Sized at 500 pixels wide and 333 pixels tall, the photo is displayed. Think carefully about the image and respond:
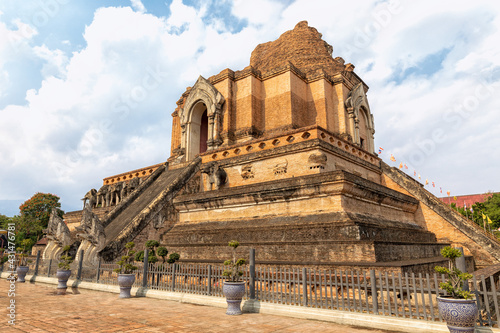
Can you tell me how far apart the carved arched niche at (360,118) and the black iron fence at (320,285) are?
12.0 metres

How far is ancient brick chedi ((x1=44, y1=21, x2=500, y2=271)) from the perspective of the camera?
9500 mm

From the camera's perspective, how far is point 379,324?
18.3ft

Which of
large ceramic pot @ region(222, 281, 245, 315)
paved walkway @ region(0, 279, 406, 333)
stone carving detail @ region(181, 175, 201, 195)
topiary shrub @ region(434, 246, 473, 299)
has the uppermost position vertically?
stone carving detail @ region(181, 175, 201, 195)

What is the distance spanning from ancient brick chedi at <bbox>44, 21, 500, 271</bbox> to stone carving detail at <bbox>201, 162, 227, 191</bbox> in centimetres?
5

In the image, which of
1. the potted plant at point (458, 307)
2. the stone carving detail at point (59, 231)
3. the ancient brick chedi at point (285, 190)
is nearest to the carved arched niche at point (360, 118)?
the ancient brick chedi at point (285, 190)

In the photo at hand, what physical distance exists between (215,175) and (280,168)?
3.15 meters

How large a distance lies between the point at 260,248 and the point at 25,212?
41.2 metres

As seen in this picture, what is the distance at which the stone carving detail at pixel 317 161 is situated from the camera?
11969mm

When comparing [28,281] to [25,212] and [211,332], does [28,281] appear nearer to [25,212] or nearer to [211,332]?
[211,332]

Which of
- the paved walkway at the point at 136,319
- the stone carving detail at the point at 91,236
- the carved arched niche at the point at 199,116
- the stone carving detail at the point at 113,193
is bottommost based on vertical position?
the paved walkway at the point at 136,319

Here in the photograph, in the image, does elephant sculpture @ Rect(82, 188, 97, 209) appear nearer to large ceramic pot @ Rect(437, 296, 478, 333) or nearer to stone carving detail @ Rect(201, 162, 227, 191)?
stone carving detail @ Rect(201, 162, 227, 191)

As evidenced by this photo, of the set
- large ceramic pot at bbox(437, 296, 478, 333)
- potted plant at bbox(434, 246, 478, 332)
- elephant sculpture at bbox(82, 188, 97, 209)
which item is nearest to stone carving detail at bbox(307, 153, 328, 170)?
potted plant at bbox(434, 246, 478, 332)

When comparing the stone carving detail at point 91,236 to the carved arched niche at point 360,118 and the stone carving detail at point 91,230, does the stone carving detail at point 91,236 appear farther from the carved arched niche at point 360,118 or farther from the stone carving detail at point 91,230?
the carved arched niche at point 360,118

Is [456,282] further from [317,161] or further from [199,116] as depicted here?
[199,116]
